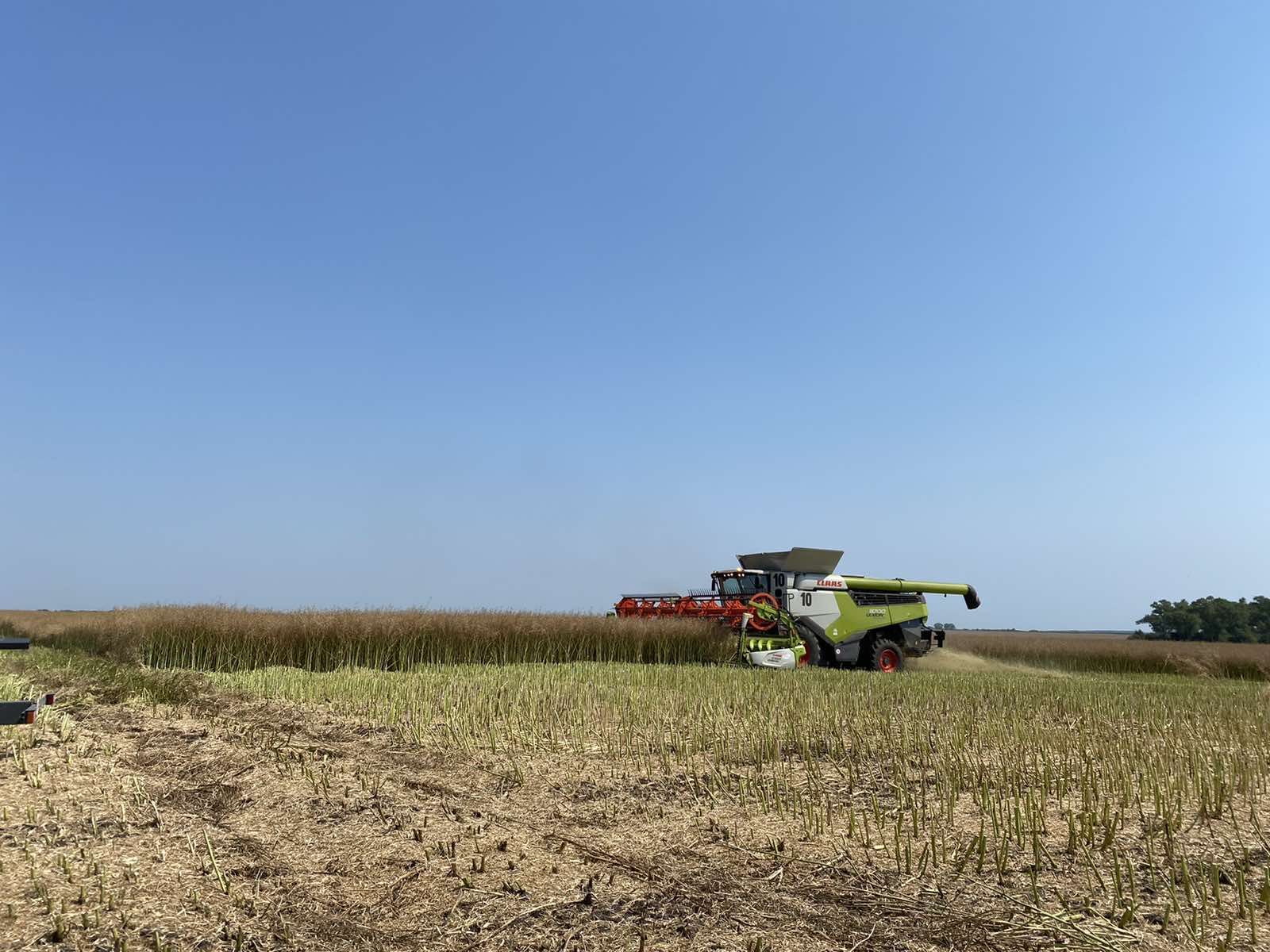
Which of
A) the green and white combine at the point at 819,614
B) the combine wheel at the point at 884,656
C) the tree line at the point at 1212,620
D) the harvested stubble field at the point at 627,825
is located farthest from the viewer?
the tree line at the point at 1212,620

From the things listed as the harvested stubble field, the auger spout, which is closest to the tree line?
the auger spout

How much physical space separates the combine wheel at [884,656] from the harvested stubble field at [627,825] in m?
7.73

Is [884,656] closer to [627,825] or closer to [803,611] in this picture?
[803,611]

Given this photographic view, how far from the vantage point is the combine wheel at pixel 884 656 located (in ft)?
56.2

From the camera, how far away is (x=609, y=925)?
3424 millimetres

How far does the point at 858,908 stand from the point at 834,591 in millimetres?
13613

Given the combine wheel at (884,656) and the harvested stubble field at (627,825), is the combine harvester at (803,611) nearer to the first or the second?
the combine wheel at (884,656)

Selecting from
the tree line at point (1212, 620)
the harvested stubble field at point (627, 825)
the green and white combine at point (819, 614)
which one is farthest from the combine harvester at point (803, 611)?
the tree line at point (1212, 620)

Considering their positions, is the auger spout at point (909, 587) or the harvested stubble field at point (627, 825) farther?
the auger spout at point (909, 587)

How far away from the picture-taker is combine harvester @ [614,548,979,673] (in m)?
16.2

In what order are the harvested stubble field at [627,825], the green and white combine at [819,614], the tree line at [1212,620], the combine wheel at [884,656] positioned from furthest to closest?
the tree line at [1212,620], the combine wheel at [884,656], the green and white combine at [819,614], the harvested stubble field at [627,825]

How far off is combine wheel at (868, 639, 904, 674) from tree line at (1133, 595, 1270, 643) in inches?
1297

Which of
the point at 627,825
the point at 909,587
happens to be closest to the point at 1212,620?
the point at 909,587

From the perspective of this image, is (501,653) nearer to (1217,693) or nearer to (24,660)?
(24,660)
